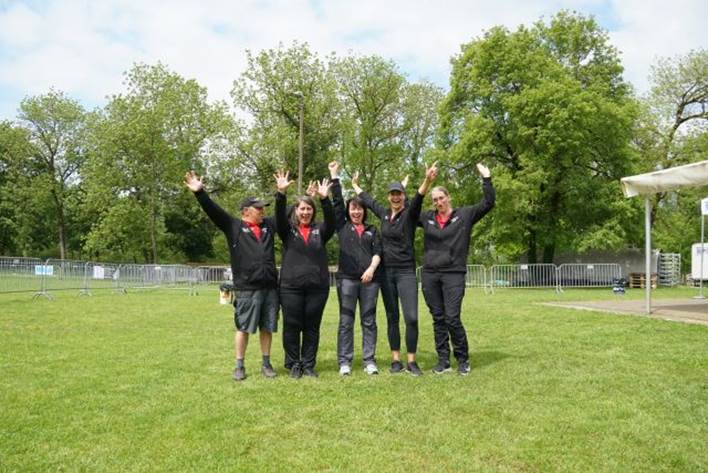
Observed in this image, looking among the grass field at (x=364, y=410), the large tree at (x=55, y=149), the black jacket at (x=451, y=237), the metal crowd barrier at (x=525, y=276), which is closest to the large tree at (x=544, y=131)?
the metal crowd barrier at (x=525, y=276)

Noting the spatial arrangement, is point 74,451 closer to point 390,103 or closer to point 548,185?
point 548,185

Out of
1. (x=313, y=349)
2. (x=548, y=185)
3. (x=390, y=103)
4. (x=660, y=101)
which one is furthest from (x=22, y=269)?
(x=660, y=101)

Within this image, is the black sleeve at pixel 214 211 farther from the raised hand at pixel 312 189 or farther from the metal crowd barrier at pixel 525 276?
the metal crowd barrier at pixel 525 276

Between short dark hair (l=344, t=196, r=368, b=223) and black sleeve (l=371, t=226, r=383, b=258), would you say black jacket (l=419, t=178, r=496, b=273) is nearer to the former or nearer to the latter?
black sleeve (l=371, t=226, r=383, b=258)

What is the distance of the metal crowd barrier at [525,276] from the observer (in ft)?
78.7

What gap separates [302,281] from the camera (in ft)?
19.3

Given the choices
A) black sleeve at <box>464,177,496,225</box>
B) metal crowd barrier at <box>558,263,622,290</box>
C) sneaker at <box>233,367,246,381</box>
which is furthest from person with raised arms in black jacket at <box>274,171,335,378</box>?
metal crowd barrier at <box>558,263,622,290</box>

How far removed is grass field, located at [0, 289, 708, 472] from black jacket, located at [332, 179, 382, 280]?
107 centimetres

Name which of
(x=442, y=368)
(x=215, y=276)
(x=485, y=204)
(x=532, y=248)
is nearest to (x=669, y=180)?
(x=485, y=204)

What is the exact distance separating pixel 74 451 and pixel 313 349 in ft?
8.54

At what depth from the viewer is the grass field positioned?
356 centimetres

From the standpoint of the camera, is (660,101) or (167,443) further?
(660,101)

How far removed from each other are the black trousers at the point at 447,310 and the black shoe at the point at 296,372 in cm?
141

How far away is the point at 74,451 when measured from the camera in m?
3.71
